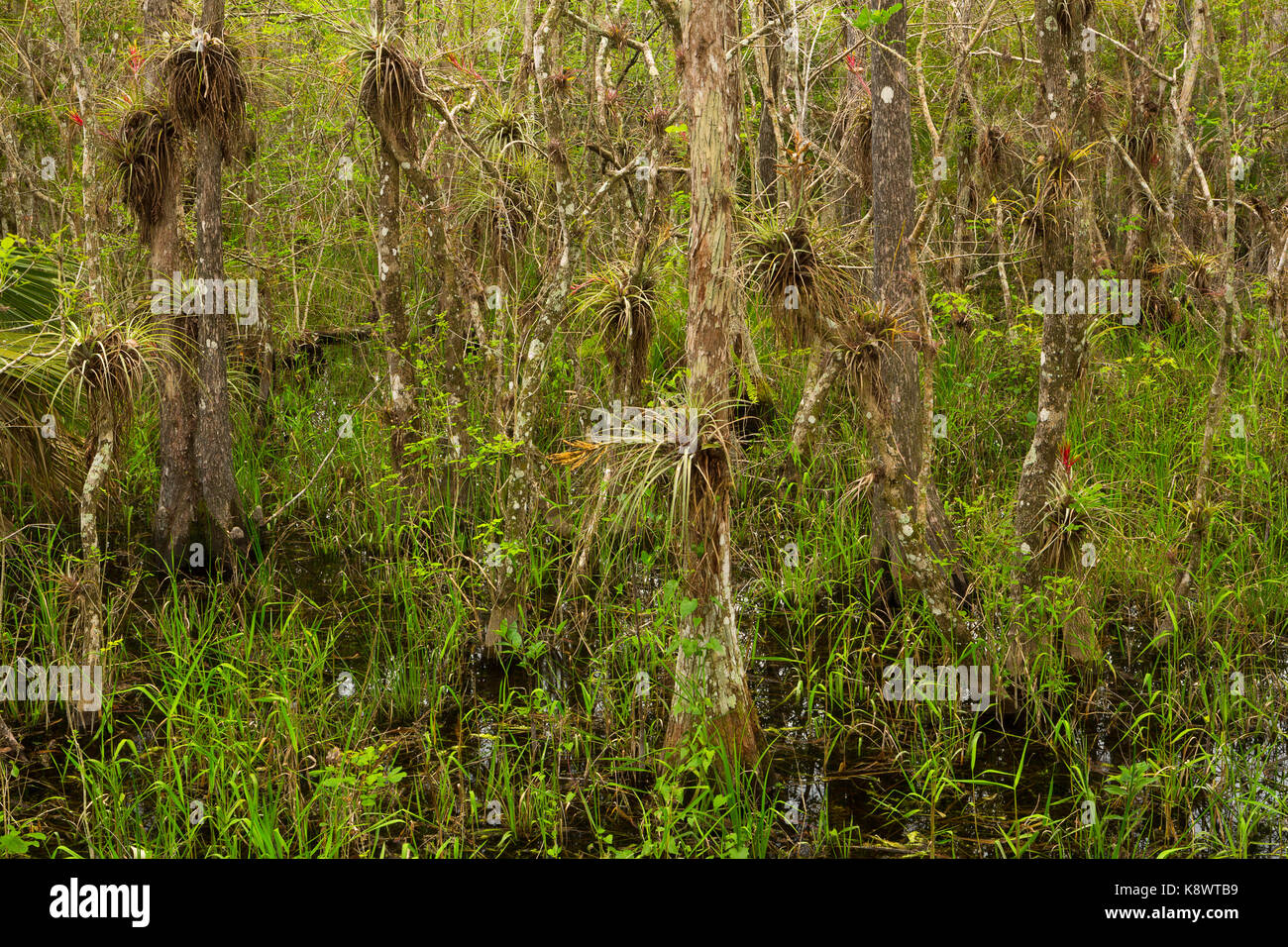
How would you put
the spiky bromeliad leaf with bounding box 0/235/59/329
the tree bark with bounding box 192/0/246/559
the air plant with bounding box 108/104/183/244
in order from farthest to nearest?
the tree bark with bounding box 192/0/246/559 → the air plant with bounding box 108/104/183/244 → the spiky bromeliad leaf with bounding box 0/235/59/329

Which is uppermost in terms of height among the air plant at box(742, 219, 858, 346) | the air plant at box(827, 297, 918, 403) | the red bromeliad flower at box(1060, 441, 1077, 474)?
the air plant at box(742, 219, 858, 346)

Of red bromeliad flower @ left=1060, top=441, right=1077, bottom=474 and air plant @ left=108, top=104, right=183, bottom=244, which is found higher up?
air plant @ left=108, top=104, right=183, bottom=244

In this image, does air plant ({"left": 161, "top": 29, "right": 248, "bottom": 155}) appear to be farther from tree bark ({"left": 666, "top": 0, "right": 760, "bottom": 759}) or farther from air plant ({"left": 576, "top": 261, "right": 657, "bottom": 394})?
tree bark ({"left": 666, "top": 0, "right": 760, "bottom": 759})

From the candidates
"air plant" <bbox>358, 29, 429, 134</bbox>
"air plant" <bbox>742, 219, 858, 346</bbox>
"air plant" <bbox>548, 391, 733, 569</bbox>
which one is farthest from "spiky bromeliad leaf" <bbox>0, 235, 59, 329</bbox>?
"air plant" <bbox>742, 219, 858, 346</bbox>

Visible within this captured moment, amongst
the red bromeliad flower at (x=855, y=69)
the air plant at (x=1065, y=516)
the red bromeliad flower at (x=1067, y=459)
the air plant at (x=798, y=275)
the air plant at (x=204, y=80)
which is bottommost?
the air plant at (x=1065, y=516)

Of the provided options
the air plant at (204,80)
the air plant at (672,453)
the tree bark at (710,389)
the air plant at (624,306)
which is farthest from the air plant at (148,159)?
the air plant at (672,453)

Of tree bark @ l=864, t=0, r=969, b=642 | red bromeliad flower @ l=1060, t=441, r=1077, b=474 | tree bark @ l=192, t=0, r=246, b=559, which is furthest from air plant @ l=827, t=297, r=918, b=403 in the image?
tree bark @ l=192, t=0, r=246, b=559

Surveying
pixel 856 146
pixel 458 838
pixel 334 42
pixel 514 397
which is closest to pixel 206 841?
pixel 458 838

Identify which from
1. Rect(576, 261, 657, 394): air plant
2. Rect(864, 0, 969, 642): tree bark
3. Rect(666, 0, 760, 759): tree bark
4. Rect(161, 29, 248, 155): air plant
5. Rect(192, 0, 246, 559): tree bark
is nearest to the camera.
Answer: Rect(666, 0, 760, 759): tree bark

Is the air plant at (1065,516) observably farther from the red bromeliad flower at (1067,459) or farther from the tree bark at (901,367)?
the tree bark at (901,367)

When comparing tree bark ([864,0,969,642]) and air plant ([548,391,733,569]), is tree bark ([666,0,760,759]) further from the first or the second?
tree bark ([864,0,969,642])

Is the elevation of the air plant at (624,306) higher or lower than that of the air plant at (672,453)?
higher

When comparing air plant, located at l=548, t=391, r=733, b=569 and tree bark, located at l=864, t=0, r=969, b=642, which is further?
tree bark, located at l=864, t=0, r=969, b=642

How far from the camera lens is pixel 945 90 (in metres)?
12.4
